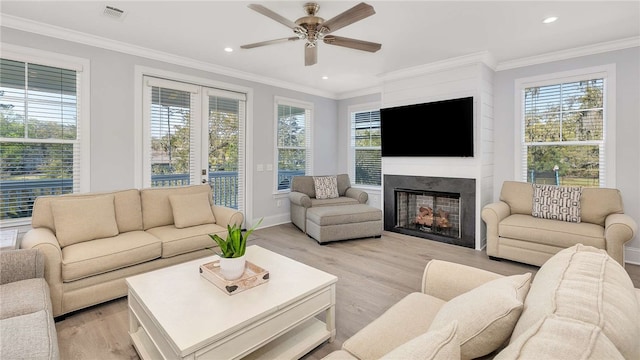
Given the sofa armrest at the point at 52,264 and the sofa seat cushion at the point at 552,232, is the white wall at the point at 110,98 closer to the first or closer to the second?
the sofa armrest at the point at 52,264

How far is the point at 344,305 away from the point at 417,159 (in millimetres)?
2911

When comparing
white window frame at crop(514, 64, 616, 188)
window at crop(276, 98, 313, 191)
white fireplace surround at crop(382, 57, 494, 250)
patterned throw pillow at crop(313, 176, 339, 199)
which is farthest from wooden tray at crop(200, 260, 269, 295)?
white window frame at crop(514, 64, 616, 188)

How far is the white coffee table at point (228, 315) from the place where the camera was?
1470mm

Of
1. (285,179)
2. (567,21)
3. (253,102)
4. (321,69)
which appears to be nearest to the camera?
(567,21)

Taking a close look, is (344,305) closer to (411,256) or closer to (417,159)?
(411,256)

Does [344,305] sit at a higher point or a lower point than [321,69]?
lower

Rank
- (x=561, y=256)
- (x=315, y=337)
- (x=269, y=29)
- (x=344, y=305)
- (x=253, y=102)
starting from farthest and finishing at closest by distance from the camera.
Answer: (x=253, y=102) < (x=269, y=29) < (x=344, y=305) < (x=315, y=337) < (x=561, y=256)

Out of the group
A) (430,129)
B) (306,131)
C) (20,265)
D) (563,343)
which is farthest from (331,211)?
(563,343)

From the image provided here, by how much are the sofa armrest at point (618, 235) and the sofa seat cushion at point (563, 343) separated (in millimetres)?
3183

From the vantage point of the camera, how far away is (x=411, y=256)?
3.86 meters

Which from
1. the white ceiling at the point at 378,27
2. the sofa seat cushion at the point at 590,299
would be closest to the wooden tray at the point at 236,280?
the sofa seat cushion at the point at 590,299

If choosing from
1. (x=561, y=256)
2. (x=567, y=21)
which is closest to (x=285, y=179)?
(x=567, y=21)

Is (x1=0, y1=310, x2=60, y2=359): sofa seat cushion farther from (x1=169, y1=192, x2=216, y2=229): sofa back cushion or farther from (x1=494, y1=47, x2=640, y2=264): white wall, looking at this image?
(x1=494, y1=47, x2=640, y2=264): white wall

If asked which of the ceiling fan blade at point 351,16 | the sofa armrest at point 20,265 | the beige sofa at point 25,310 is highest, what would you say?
the ceiling fan blade at point 351,16
